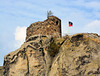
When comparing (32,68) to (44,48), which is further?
(44,48)

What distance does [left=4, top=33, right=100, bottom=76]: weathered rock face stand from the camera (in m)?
17.6

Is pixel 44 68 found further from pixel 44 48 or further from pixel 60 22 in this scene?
pixel 60 22

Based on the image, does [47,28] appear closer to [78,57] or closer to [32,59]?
[32,59]

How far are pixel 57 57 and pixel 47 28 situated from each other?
24.9 feet

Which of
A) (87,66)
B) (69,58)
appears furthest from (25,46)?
(87,66)

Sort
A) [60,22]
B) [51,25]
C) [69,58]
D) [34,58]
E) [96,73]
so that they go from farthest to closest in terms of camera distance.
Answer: [60,22]
[51,25]
[34,58]
[69,58]
[96,73]

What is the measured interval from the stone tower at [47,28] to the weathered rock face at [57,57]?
3767 mm

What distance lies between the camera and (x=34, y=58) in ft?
64.9

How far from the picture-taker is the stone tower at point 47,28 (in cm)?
2534

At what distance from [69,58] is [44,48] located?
378 cm

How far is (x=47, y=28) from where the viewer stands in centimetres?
2547

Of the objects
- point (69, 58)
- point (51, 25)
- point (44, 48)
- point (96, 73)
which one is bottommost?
point (96, 73)

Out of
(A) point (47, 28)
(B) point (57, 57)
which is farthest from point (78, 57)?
(A) point (47, 28)

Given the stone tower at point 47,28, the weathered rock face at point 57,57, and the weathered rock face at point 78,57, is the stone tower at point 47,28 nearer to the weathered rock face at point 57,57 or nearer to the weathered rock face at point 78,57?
the weathered rock face at point 57,57
